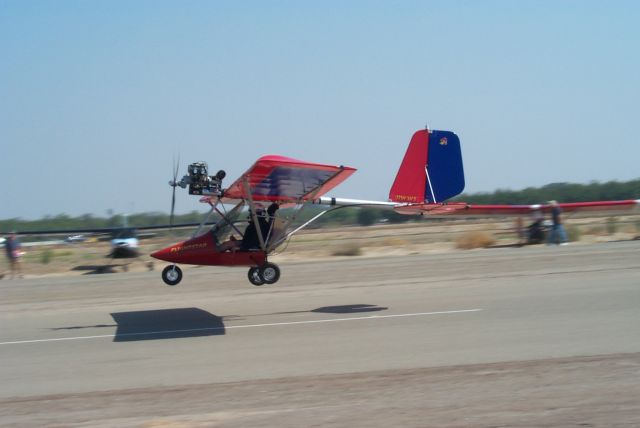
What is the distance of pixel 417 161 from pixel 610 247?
1090 cm

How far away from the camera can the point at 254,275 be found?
15.6 metres

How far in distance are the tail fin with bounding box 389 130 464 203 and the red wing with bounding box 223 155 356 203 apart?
8.59ft

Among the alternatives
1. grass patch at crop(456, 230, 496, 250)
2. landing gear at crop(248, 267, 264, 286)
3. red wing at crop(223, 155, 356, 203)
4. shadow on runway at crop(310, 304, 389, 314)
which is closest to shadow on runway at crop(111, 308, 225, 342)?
landing gear at crop(248, 267, 264, 286)

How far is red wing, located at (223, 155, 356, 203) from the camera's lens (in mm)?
13188

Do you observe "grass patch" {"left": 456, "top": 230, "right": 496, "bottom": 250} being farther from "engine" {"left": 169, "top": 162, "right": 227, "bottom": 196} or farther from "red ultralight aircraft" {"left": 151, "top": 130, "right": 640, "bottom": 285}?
"engine" {"left": 169, "top": 162, "right": 227, "bottom": 196}

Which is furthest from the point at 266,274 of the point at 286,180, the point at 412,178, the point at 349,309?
the point at 412,178

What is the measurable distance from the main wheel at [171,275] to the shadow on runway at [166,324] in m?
0.65

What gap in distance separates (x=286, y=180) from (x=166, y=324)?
371 cm

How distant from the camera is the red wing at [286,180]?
13.2m

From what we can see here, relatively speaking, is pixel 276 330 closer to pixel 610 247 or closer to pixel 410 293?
pixel 410 293

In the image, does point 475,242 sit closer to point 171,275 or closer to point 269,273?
point 269,273

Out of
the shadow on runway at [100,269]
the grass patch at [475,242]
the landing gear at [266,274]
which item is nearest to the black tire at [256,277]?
the landing gear at [266,274]

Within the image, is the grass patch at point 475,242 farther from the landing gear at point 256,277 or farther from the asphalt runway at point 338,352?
the landing gear at point 256,277

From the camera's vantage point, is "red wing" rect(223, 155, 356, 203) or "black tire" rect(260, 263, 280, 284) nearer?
"red wing" rect(223, 155, 356, 203)
